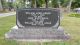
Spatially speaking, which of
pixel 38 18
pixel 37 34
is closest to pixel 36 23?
pixel 38 18

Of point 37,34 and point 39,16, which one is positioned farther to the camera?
point 39,16

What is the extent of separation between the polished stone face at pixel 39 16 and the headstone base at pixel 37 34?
0.24 meters

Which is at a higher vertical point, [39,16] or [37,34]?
[39,16]

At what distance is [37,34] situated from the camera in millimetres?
11375

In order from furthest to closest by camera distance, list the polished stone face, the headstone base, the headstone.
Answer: the polished stone face, the headstone, the headstone base

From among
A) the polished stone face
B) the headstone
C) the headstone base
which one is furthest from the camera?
the polished stone face

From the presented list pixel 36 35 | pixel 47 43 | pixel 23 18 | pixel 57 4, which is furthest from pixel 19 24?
pixel 57 4

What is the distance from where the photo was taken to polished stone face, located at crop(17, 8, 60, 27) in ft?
38.3

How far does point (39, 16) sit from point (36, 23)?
0.33m

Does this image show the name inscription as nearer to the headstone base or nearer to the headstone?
the headstone

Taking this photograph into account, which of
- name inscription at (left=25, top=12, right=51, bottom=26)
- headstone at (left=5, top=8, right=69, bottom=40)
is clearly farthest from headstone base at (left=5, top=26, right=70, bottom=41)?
name inscription at (left=25, top=12, right=51, bottom=26)

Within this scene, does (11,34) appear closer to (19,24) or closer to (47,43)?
(19,24)

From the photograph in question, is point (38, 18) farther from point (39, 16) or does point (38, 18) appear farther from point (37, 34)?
point (37, 34)

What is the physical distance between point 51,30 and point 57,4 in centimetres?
4219
